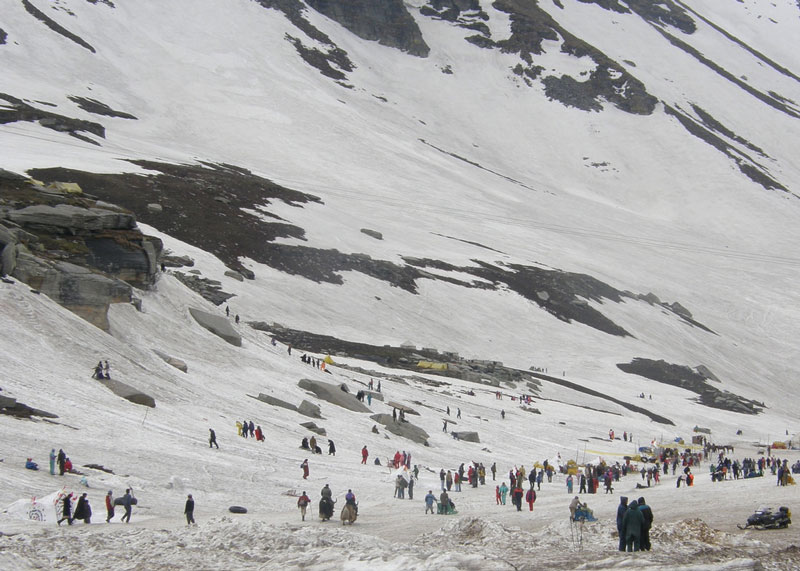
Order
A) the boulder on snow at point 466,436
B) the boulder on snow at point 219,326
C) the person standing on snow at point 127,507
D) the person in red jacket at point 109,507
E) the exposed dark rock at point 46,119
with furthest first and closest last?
the exposed dark rock at point 46,119 → the boulder on snow at point 219,326 → the boulder on snow at point 466,436 → the person standing on snow at point 127,507 → the person in red jacket at point 109,507

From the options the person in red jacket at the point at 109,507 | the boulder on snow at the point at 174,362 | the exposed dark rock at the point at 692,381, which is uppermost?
the person in red jacket at the point at 109,507

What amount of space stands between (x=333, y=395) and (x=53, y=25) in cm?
11324

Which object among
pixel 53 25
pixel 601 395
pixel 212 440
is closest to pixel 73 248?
pixel 212 440

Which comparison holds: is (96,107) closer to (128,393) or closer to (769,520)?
(128,393)

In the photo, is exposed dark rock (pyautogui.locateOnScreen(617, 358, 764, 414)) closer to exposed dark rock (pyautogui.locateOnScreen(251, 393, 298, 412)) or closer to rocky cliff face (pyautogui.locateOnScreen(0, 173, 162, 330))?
exposed dark rock (pyautogui.locateOnScreen(251, 393, 298, 412))

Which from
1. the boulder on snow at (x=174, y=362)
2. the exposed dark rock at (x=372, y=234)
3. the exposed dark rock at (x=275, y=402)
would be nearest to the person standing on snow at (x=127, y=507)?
the exposed dark rock at (x=275, y=402)

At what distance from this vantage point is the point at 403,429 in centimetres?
4131

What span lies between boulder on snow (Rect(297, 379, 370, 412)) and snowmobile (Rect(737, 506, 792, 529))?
88.4 feet

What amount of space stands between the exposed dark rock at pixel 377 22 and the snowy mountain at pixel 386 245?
521 millimetres

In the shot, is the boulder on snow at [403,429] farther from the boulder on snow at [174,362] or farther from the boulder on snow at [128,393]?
the boulder on snow at [128,393]

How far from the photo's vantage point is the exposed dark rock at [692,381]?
7325 cm

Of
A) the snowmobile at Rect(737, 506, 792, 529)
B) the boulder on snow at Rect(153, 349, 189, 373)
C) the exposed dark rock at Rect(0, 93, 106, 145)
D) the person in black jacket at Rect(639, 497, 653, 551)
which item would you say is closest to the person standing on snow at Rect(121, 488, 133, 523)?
the person in black jacket at Rect(639, 497, 653, 551)

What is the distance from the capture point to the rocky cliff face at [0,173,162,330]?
40.3m

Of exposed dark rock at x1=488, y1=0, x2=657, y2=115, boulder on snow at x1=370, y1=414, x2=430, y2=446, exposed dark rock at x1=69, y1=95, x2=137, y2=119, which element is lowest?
boulder on snow at x1=370, y1=414, x2=430, y2=446
